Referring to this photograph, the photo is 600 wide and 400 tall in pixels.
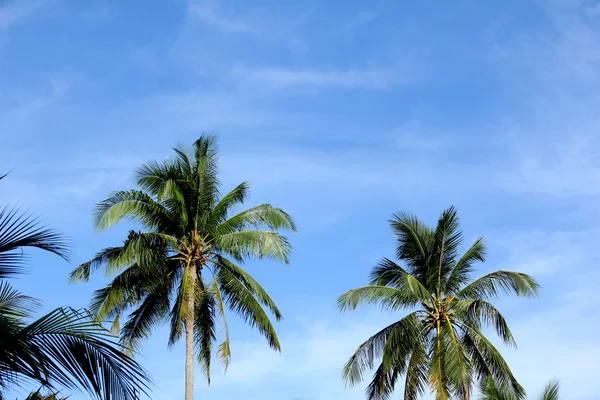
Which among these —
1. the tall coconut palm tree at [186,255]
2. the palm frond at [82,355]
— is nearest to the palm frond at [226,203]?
the tall coconut palm tree at [186,255]

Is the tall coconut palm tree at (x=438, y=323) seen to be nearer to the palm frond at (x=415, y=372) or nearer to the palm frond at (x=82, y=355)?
the palm frond at (x=415, y=372)

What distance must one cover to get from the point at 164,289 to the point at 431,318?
30.1 feet

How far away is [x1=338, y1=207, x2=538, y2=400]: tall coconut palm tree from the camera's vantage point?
27.1 meters

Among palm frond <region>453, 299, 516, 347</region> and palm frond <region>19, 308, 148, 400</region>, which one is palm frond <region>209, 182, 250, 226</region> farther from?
palm frond <region>19, 308, 148, 400</region>

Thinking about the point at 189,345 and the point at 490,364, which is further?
the point at 490,364

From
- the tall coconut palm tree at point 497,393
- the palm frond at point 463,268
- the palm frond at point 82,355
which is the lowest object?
the palm frond at point 82,355

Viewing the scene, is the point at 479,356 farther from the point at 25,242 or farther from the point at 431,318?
the point at 25,242

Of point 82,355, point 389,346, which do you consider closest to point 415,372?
point 389,346

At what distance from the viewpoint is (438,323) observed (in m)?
28.2

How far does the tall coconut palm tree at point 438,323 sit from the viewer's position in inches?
1067

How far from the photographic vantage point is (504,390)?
88.9 ft

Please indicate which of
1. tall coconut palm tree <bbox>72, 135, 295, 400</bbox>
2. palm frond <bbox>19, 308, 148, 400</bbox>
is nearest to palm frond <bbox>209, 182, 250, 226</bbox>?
tall coconut palm tree <bbox>72, 135, 295, 400</bbox>

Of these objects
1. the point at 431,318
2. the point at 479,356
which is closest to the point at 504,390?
the point at 479,356

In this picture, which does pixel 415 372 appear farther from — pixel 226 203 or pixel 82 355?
pixel 82 355
